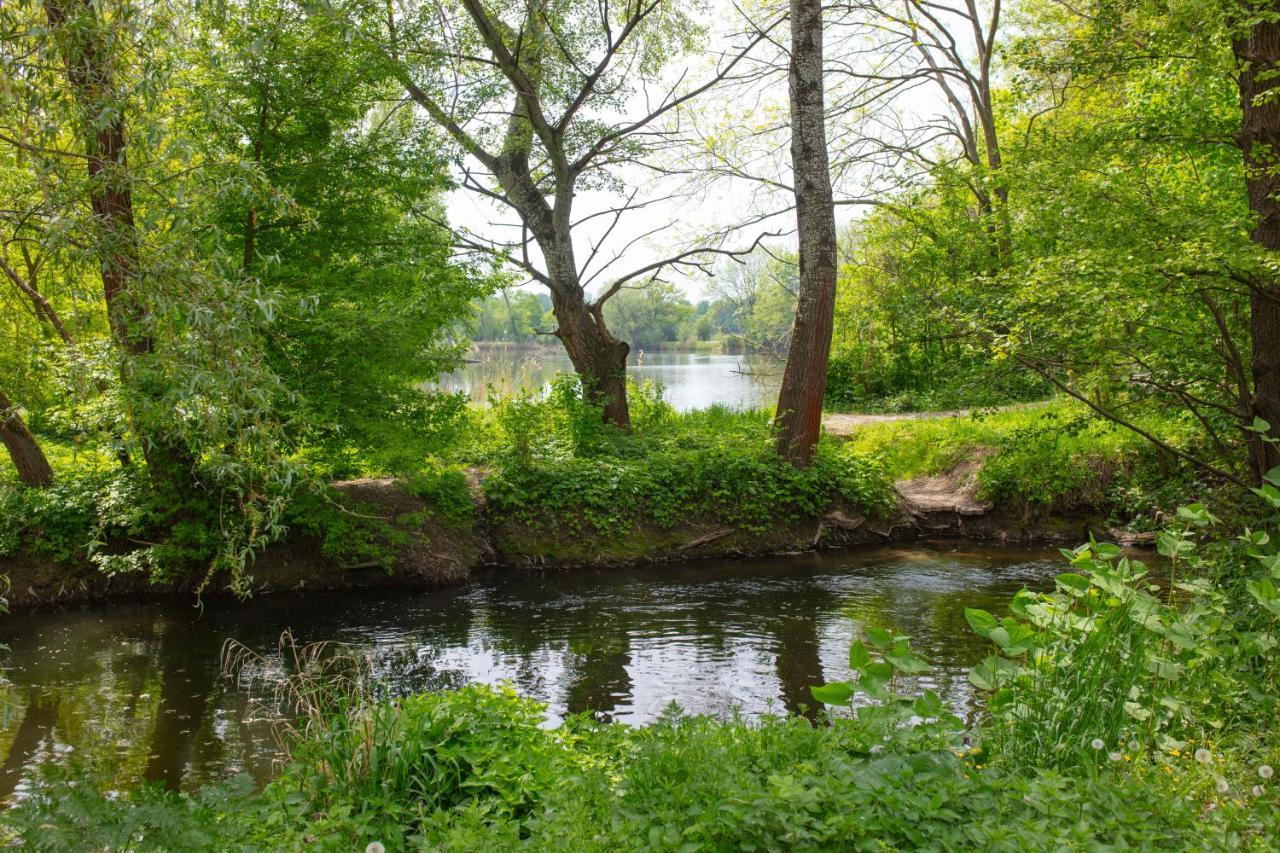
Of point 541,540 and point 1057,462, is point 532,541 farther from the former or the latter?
point 1057,462

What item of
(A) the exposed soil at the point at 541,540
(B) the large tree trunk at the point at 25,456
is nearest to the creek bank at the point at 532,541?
(A) the exposed soil at the point at 541,540

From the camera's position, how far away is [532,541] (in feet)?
34.4

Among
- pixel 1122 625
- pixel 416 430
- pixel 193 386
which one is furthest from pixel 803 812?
pixel 416 430

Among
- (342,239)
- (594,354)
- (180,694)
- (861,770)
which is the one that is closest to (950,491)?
(594,354)

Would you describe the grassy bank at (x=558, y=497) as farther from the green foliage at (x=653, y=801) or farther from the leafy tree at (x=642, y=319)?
the leafy tree at (x=642, y=319)

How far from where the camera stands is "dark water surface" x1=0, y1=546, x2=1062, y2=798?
5.90 m

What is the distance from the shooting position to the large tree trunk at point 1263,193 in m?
6.18

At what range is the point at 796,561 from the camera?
35.1 feet

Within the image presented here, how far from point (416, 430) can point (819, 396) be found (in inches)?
206

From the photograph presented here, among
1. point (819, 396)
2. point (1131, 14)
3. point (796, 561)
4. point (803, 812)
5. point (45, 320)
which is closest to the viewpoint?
point (803, 812)

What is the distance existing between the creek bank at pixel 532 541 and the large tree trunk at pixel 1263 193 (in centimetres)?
295

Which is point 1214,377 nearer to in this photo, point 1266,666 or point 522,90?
point 1266,666

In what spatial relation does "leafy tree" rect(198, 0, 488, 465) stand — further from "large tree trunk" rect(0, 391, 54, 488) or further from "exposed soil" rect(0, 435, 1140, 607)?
"large tree trunk" rect(0, 391, 54, 488)

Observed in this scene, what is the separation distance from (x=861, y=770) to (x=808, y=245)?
9013mm
